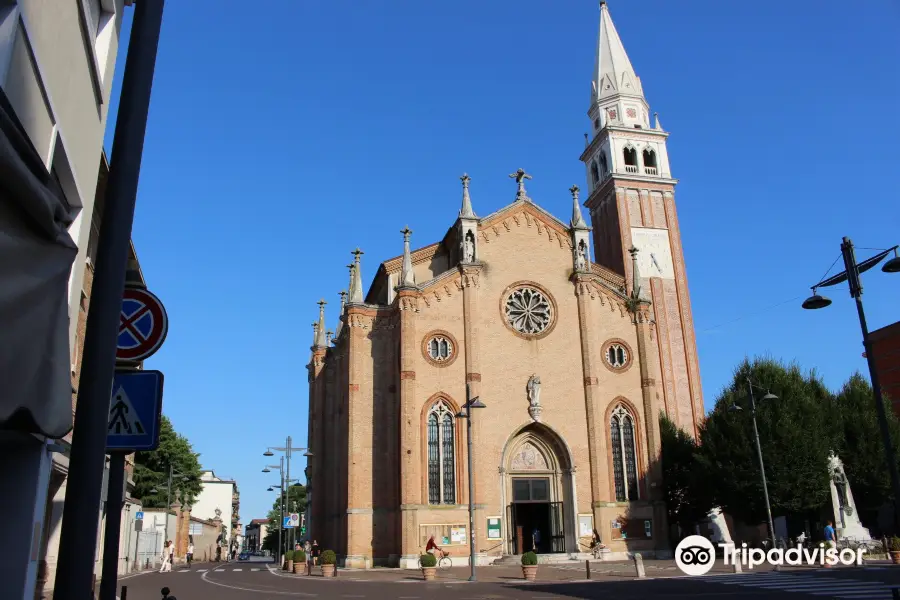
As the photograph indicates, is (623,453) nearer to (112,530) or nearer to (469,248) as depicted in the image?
(469,248)

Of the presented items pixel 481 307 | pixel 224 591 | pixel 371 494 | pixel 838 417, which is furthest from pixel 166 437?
pixel 838 417

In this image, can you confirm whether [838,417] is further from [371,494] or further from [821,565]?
[371,494]

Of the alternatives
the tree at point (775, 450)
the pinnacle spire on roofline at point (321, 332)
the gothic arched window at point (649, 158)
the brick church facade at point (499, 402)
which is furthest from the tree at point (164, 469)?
the gothic arched window at point (649, 158)

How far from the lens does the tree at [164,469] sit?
55719 millimetres

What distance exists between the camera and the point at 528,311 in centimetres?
3716

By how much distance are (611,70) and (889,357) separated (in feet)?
107

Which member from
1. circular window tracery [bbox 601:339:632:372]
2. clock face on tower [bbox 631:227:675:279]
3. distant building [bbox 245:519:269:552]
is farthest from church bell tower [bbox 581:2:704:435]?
distant building [bbox 245:519:269:552]

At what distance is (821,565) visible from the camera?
87.4 ft

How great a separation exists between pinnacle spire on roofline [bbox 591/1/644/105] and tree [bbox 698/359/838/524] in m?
28.0

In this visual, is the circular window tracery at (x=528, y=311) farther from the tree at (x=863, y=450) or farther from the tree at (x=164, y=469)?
the tree at (x=164, y=469)

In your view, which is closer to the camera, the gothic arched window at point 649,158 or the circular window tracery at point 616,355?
the circular window tracery at point 616,355

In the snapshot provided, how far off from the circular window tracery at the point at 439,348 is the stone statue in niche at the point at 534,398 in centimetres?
405

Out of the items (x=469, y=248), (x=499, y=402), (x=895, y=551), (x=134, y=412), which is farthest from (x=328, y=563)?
(x=134, y=412)

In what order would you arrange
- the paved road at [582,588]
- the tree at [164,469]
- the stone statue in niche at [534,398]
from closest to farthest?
1. the paved road at [582,588]
2. the stone statue in niche at [534,398]
3. the tree at [164,469]
